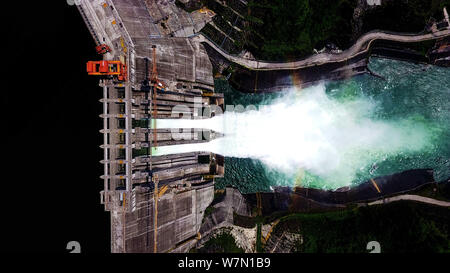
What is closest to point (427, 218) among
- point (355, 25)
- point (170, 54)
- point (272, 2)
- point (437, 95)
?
point (437, 95)

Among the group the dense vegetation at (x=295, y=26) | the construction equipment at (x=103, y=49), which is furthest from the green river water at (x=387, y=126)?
the construction equipment at (x=103, y=49)

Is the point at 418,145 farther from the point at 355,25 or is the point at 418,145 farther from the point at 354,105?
the point at 355,25

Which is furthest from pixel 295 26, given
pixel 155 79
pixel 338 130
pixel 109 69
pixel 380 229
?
pixel 380 229

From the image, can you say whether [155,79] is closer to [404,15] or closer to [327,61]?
[327,61]

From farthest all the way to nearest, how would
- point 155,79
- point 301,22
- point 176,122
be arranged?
1. point 301,22
2. point 176,122
3. point 155,79

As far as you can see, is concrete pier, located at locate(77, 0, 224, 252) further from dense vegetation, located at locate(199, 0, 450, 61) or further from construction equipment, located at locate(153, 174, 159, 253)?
dense vegetation, located at locate(199, 0, 450, 61)
